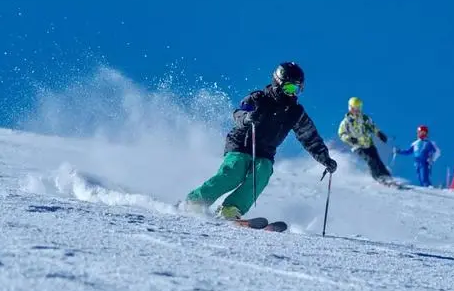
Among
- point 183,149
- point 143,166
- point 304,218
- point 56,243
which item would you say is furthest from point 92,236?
point 183,149

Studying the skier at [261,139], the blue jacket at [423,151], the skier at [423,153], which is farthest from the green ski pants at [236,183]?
the blue jacket at [423,151]

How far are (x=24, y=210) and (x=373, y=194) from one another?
29.5 feet

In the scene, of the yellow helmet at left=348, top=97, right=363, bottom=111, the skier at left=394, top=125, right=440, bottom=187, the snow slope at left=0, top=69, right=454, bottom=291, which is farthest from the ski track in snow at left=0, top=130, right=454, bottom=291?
the skier at left=394, top=125, right=440, bottom=187

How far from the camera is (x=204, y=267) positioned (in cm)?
334

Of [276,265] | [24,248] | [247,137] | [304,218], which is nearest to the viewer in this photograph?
[24,248]

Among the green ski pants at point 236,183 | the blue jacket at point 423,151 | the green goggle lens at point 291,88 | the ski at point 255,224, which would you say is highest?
the blue jacket at point 423,151

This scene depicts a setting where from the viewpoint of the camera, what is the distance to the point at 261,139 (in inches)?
275

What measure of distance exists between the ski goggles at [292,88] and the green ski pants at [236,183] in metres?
0.61

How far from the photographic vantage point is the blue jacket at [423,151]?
64.5ft

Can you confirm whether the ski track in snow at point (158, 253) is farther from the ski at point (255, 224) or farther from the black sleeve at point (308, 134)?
the black sleeve at point (308, 134)

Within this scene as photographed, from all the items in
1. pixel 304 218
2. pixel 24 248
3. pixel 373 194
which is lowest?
pixel 24 248

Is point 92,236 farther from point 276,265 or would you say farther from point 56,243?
point 276,265

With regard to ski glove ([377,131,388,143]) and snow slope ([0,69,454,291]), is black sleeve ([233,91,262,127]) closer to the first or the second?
snow slope ([0,69,454,291])

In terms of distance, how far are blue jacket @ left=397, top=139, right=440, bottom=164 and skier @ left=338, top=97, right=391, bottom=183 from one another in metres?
4.24
